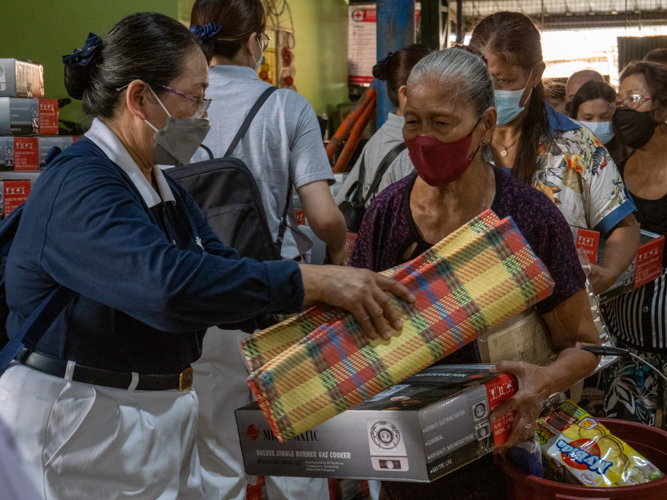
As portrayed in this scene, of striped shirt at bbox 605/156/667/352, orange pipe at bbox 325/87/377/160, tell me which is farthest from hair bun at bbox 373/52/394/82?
orange pipe at bbox 325/87/377/160

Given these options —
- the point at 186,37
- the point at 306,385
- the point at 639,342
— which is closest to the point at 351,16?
the point at 639,342

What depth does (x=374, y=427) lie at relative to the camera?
1322 mm

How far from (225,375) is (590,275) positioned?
135cm

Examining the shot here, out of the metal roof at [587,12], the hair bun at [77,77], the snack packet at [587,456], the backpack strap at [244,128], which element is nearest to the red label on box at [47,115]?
the backpack strap at [244,128]

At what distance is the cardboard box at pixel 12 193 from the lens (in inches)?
148

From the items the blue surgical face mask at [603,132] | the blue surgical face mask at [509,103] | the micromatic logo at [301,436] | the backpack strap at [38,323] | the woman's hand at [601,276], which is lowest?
the woman's hand at [601,276]

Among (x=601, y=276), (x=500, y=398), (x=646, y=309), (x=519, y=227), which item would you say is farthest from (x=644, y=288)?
(x=500, y=398)

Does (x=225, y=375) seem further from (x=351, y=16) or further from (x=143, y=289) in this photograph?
(x=351, y=16)

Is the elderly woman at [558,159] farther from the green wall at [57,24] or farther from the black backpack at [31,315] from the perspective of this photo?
the green wall at [57,24]

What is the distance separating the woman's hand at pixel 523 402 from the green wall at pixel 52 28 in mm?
3524

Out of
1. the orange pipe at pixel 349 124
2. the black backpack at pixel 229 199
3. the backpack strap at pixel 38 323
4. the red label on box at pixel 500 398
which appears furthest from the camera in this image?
the orange pipe at pixel 349 124

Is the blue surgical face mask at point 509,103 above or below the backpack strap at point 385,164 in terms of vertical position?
above

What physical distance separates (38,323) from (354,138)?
18.8ft

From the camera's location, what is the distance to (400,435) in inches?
50.6
